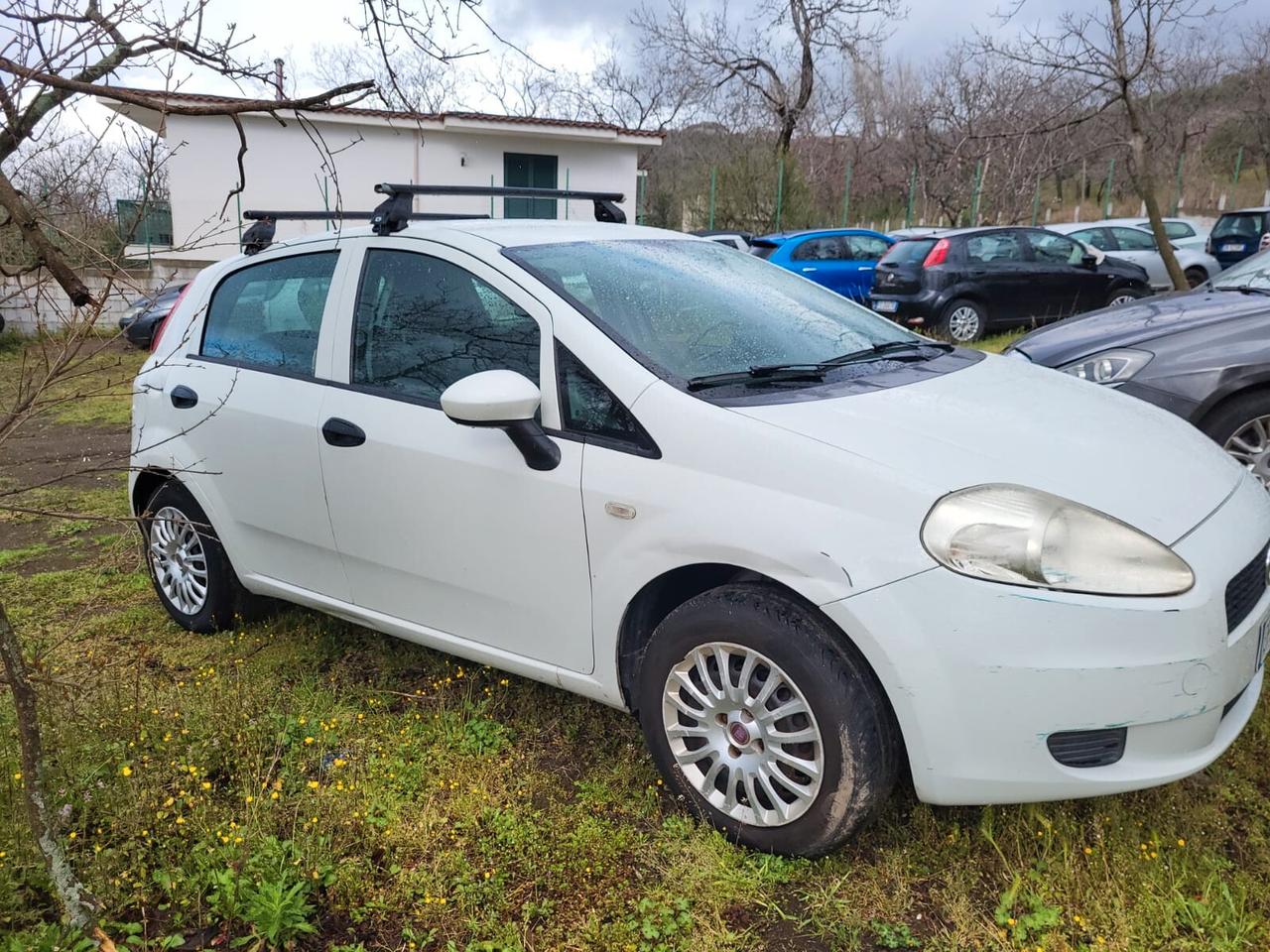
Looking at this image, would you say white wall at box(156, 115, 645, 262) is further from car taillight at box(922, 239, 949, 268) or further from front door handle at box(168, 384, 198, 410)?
front door handle at box(168, 384, 198, 410)

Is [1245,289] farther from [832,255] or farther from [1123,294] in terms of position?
[832,255]

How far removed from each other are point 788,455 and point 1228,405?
327 cm

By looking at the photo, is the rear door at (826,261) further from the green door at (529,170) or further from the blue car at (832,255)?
the green door at (529,170)

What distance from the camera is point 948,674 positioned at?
211 centimetres

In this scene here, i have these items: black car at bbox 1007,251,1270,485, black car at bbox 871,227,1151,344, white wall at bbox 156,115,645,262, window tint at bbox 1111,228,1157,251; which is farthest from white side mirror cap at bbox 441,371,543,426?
window tint at bbox 1111,228,1157,251

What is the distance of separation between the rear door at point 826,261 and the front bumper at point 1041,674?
1223 centimetres

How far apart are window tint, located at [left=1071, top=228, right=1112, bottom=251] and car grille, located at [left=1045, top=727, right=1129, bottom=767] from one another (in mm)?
15295

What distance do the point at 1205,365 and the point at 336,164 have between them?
17.1m

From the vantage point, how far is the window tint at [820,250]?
1403 cm

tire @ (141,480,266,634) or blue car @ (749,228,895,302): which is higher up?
blue car @ (749,228,895,302)

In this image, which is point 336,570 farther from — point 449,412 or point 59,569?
point 59,569

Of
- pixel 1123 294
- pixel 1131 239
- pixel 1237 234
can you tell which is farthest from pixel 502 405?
pixel 1237 234

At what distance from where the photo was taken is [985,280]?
11406mm

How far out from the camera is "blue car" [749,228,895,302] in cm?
1397
